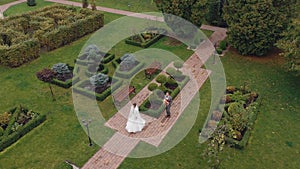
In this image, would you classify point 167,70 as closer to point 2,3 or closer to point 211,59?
point 211,59

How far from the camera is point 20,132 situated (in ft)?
61.2

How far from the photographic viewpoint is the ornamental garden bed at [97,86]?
868 inches

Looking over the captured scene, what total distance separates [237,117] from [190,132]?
116 inches

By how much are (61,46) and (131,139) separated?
15.1m

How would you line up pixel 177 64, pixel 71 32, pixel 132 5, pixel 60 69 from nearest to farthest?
1. pixel 60 69
2. pixel 177 64
3. pixel 71 32
4. pixel 132 5

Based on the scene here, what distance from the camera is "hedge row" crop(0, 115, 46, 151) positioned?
1794cm

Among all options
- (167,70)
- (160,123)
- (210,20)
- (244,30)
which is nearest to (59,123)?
(160,123)

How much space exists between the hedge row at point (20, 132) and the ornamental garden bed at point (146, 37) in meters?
12.6

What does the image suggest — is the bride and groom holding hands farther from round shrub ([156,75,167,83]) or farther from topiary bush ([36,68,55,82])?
topiary bush ([36,68,55,82])

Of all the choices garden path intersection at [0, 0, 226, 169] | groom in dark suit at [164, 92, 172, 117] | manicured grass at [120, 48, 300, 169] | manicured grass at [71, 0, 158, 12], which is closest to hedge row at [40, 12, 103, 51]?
manicured grass at [71, 0, 158, 12]

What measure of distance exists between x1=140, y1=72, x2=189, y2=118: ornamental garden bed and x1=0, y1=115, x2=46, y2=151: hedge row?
21.4ft

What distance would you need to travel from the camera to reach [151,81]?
2411 cm

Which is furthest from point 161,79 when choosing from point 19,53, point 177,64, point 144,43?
point 19,53

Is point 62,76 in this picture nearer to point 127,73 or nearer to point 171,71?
point 127,73
